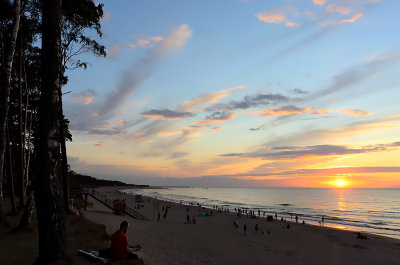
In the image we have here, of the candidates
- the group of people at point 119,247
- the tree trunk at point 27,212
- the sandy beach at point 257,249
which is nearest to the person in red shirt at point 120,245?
the group of people at point 119,247

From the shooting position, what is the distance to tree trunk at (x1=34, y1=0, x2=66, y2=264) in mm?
7551

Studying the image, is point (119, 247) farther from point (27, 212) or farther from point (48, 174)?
point (27, 212)

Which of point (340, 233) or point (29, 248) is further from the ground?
point (29, 248)

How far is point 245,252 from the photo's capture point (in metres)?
23.4

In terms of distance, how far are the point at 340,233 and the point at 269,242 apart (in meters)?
16.3

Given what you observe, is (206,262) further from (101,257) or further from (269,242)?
(269,242)

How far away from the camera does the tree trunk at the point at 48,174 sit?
24.8ft

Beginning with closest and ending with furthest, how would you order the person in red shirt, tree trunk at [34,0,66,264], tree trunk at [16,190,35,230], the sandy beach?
tree trunk at [34,0,66,264], the person in red shirt, tree trunk at [16,190,35,230], the sandy beach

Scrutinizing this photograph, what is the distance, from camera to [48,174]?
7617mm

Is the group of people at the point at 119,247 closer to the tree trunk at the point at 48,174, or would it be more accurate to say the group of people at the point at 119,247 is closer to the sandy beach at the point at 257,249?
the tree trunk at the point at 48,174

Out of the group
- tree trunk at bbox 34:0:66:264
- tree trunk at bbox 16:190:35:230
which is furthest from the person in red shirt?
tree trunk at bbox 16:190:35:230

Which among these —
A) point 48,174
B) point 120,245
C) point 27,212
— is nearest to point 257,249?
point 27,212

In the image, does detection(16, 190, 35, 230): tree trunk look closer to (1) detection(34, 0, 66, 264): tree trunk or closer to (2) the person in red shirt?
(2) the person in red shirt

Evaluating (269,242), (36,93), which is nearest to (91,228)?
(36,93)
